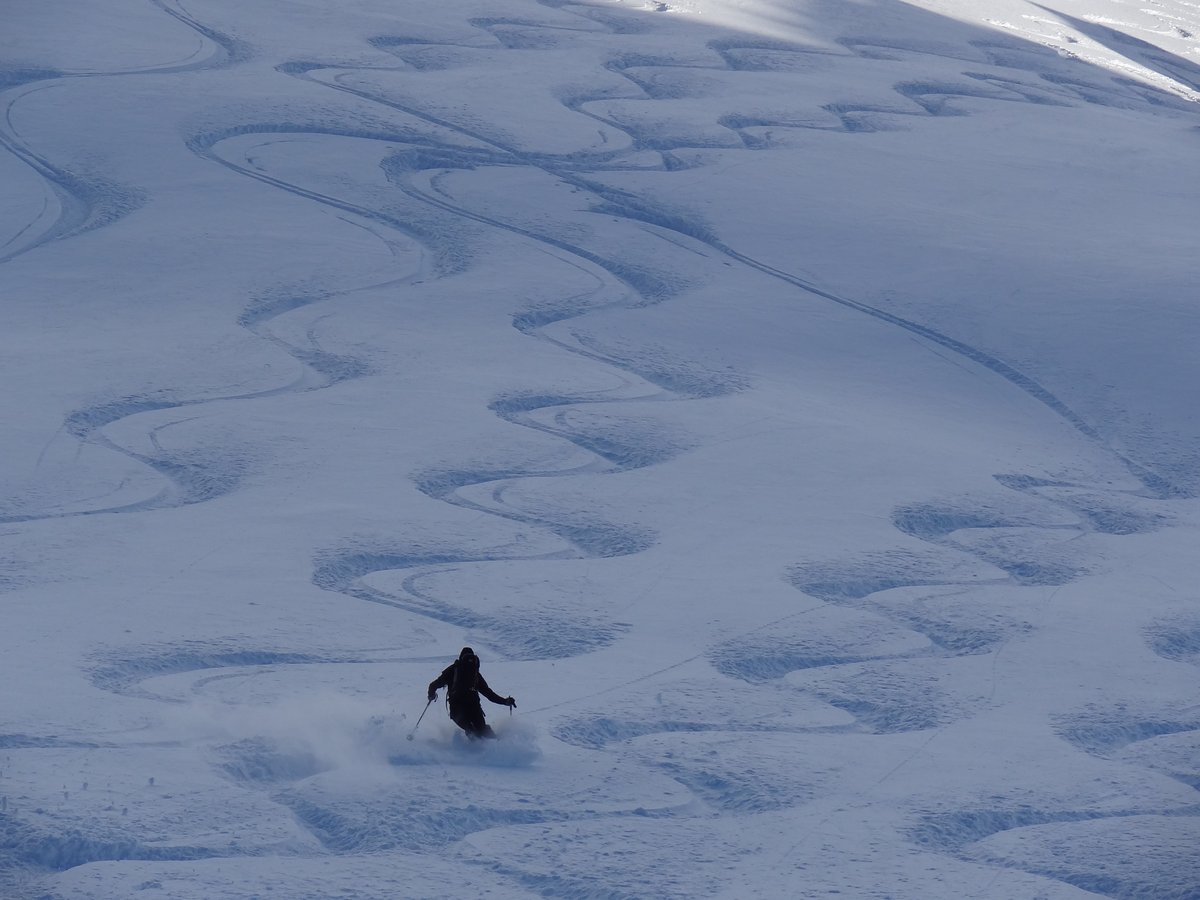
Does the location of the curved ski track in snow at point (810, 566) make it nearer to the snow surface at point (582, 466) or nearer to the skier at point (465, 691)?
the snow surface at point (582, 466)

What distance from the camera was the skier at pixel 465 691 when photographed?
8.94 meters

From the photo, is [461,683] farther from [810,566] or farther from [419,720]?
[810,566]

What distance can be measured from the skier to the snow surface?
21 centimetres

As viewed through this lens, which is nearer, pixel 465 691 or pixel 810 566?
pixel 465 691

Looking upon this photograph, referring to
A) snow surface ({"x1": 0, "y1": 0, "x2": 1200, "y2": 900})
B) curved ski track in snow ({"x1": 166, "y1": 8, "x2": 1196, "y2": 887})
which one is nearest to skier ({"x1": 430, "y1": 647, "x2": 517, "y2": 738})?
snow surface ({"x1": 0, "y1": 0, "x2": 1200, "y2": 900})

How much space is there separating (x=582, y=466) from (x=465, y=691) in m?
5.69

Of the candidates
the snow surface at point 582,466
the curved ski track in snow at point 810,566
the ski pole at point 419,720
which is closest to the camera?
the snow surface at point 582,466

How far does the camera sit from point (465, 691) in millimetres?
8992

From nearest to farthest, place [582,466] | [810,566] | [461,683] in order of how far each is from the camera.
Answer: [461,683] < [810,566] < [582,466]

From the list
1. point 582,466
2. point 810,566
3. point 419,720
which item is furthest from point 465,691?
point 582,466

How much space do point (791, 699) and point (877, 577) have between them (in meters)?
2.47

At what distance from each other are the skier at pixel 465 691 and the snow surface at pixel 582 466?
21 cm

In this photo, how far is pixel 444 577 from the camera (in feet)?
39.5

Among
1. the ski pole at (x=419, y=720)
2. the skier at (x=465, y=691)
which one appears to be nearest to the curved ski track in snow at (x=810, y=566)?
the skier at (x=465, y=691)
